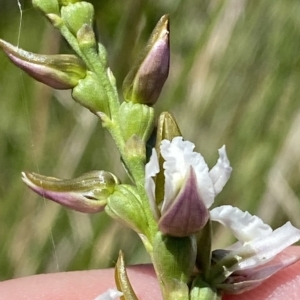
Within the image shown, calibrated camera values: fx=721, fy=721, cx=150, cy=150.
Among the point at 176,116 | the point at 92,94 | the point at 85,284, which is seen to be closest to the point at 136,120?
the point at 92,94

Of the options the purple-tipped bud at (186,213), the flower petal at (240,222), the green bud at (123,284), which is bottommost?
the green bud at (123,284)

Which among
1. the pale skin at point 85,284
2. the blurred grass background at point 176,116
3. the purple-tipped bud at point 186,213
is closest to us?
the purple-tipped bud at point 186,213

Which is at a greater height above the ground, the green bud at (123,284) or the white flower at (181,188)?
the white flower at (181,188)

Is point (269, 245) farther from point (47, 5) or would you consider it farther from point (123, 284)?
point (47, 5)

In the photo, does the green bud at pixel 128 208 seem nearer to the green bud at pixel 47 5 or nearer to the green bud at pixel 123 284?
the green bud at pixel 123 284

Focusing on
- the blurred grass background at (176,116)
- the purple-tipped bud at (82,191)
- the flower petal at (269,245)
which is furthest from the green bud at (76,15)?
the blurred grass background at (176,116)

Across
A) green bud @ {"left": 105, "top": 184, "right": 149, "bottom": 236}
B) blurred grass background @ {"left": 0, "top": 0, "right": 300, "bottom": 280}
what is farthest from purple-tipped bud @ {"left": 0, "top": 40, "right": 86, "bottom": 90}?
blurred grass background @ {"left": 0, "top": 0, "right": 300, "bottom": 280}

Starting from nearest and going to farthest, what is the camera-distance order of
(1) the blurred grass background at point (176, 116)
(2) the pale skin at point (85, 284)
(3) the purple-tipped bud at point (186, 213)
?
(3) the purple-tipped bud at point (186, 213), (2) the pale skin at point (85, 284), (1) the blurred grass background at point (176, 116)

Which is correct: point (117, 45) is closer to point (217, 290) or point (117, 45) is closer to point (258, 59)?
point (258, 59)
